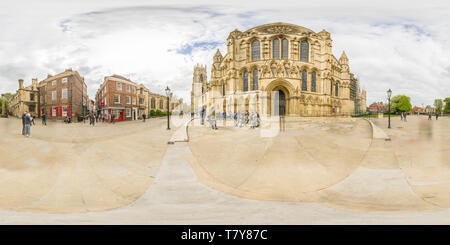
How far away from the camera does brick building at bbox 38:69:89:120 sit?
1.75m

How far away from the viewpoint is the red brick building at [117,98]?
6.00 ft

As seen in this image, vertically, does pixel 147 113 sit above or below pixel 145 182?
above

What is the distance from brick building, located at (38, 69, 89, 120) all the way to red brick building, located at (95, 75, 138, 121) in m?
0.18

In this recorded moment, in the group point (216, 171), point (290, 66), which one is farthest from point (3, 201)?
point (290, 66)

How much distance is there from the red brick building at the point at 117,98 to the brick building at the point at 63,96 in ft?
0.59

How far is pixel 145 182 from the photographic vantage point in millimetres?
1634

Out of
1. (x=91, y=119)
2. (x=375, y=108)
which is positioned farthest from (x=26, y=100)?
(x=375, y=108)

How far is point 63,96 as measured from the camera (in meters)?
1.79

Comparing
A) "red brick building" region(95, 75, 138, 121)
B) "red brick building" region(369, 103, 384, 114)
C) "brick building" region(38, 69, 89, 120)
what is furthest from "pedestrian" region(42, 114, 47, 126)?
"red brick building" region(369, 103, 384, 114)

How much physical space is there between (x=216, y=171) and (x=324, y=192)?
4.26ft

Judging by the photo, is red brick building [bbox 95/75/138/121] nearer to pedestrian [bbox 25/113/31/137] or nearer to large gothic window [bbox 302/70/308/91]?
pedestrian [bbox 25/113/31/137]

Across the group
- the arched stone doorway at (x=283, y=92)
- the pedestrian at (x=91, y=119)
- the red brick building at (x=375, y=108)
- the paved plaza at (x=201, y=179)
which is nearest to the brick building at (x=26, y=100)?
the paved plaza at (x=201, y=179)

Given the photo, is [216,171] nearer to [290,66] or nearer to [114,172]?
→ [114,172]
